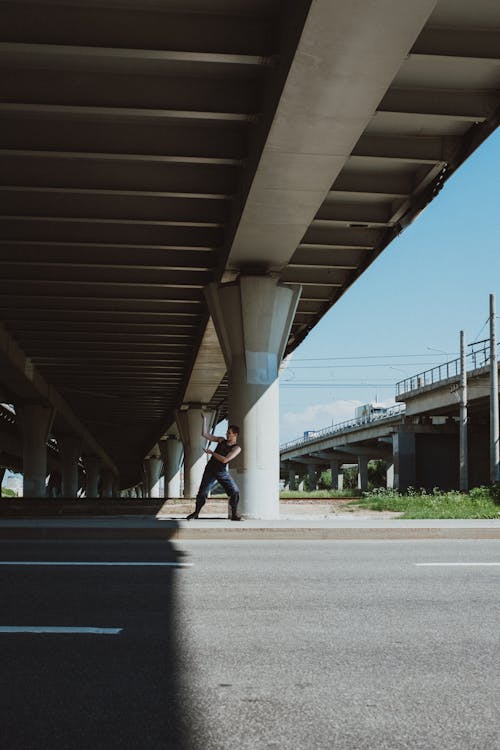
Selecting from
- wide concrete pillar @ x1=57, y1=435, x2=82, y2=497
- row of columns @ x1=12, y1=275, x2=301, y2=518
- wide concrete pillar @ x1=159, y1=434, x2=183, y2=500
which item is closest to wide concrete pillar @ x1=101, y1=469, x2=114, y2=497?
wide concrete pillar @ x1=159, y1=434, x2=183, y2=500

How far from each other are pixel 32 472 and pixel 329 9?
4011 cm

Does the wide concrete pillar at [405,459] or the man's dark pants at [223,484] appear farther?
the wide concrete pillar at [405,459]

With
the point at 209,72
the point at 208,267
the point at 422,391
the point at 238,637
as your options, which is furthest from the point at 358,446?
the point at 238,637

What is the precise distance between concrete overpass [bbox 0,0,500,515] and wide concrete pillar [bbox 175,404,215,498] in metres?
21.9

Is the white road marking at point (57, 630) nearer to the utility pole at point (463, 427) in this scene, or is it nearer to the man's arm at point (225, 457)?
the man's arm at point (225, 457)

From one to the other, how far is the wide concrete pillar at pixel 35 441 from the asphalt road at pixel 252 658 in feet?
120

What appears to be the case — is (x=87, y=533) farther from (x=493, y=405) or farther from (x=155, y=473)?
(x=155, y=473)

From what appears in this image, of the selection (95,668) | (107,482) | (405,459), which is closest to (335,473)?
(405,459)

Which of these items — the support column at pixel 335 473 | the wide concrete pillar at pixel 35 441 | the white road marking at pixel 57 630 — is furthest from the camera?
the support column at pixel 335 473

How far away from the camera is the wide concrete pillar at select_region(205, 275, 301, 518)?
18719mm

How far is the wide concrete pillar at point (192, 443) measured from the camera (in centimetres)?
4847

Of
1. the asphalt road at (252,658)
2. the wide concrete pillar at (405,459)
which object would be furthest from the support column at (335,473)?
the asphalt road at (252,658)

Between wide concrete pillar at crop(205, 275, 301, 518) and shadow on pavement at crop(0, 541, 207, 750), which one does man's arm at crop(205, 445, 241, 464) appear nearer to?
wide concrete pillar at crop(205, 275, 301, 518)

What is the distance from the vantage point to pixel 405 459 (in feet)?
170
